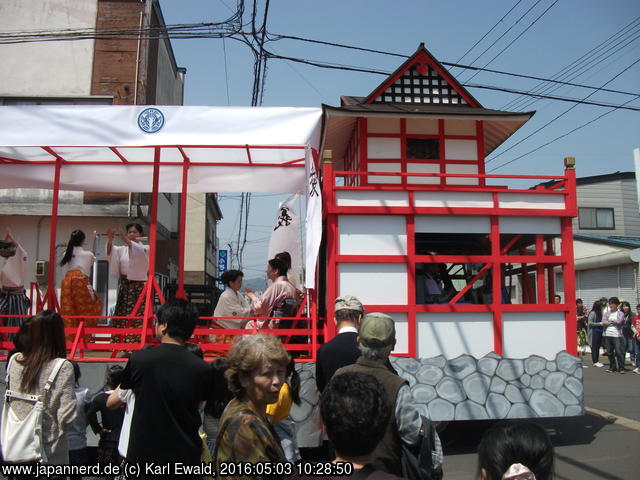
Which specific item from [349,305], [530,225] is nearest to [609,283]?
[530,225]

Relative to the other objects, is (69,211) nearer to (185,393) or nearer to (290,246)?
(290,246)

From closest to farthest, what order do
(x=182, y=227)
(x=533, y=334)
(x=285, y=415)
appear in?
(x=285, y=415) < (x=533, y=334) < (x=182, y=227)

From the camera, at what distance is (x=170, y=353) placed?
124 inches

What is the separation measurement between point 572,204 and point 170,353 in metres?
6.17

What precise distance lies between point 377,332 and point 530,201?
4912mm

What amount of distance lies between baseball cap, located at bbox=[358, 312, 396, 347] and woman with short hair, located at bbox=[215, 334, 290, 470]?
0.66 metres

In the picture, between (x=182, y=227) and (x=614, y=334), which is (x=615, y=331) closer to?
(x=614, y=334)

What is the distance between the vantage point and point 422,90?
421 inches

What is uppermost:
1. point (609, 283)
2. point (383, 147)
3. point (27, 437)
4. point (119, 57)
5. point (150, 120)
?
point (119, 57)

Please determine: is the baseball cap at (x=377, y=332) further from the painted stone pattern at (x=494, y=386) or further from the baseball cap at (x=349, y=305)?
the painted stone pattern at (x=494, y=386)

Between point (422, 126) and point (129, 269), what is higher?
point (422, 126)

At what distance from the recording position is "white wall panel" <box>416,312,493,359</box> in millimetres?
6828

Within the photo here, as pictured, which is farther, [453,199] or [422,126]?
[422,126]

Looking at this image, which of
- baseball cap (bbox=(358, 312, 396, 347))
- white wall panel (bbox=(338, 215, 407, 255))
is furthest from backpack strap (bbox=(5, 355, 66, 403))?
white wall panel (bbox=(338, 215, 407, 255))
